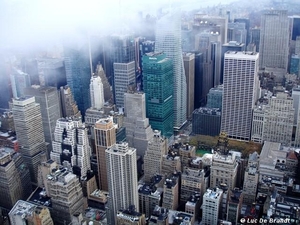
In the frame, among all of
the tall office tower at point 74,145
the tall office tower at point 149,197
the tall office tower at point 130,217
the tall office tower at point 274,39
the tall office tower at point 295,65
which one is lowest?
the tall office tower at point 149,197

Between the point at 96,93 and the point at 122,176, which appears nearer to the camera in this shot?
the point at 122,176

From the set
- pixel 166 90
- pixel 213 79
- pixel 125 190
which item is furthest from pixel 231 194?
pixel 213 79

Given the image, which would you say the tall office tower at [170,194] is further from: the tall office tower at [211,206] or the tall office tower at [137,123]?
the tall office tower at [137,123]

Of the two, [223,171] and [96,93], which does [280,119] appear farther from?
[96,93]

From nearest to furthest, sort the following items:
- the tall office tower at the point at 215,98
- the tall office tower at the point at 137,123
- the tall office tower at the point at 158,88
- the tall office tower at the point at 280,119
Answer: the tall office tower at the point at 137,123
the tall office tower at the point at 280,119
the tall office tower at the point at 158,88
the tall office tower at the point at 215,98

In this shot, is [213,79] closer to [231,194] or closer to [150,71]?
[150,71]

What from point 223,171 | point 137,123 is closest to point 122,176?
point 223,171

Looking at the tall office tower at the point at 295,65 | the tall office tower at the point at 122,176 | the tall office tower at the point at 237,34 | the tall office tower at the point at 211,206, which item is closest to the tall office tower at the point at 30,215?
the tall office tower at the point at 122,176
